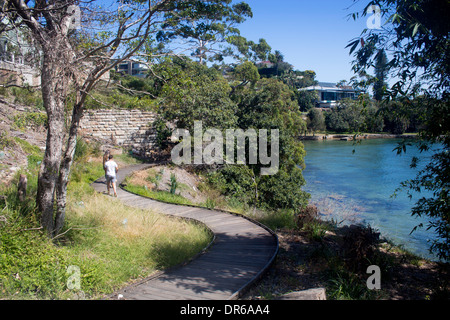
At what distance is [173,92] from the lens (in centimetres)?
720

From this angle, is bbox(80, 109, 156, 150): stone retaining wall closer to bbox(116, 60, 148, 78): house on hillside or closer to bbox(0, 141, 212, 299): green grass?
bbox(116, 60, 148, 78): house on hillside

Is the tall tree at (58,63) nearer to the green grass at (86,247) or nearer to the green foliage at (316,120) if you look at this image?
the green grass at (86,247)

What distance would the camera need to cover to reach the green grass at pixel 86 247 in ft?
14.8

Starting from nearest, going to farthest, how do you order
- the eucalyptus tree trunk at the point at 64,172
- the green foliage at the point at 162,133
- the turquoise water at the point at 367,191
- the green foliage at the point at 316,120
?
the eucalyptus tree trunk at the point at 64,172, the turquoise water at the point at 367,191, the green foliage at the point at 162,133, the green foliage at the point at 316,120

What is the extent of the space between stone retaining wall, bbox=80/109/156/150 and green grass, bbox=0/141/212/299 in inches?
420

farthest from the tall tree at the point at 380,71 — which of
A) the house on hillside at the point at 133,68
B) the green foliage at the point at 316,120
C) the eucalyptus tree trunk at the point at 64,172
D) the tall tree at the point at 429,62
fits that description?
the green foliage at the point at 316,120

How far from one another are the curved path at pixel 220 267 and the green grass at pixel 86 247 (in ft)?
1.01

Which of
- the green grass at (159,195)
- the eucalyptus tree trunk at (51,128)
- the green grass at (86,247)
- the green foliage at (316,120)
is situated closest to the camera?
the green grass at (86,247)

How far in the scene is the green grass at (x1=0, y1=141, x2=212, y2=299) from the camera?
4496 millimetres

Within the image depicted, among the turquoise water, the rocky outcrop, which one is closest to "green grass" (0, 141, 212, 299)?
the turquoise water

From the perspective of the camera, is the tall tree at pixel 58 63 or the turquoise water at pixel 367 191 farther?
the turquoise water at pixel 367 191

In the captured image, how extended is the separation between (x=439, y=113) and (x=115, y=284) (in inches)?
229

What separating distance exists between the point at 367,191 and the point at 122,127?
15906mm

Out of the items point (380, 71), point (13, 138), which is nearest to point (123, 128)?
point (13, 138)
